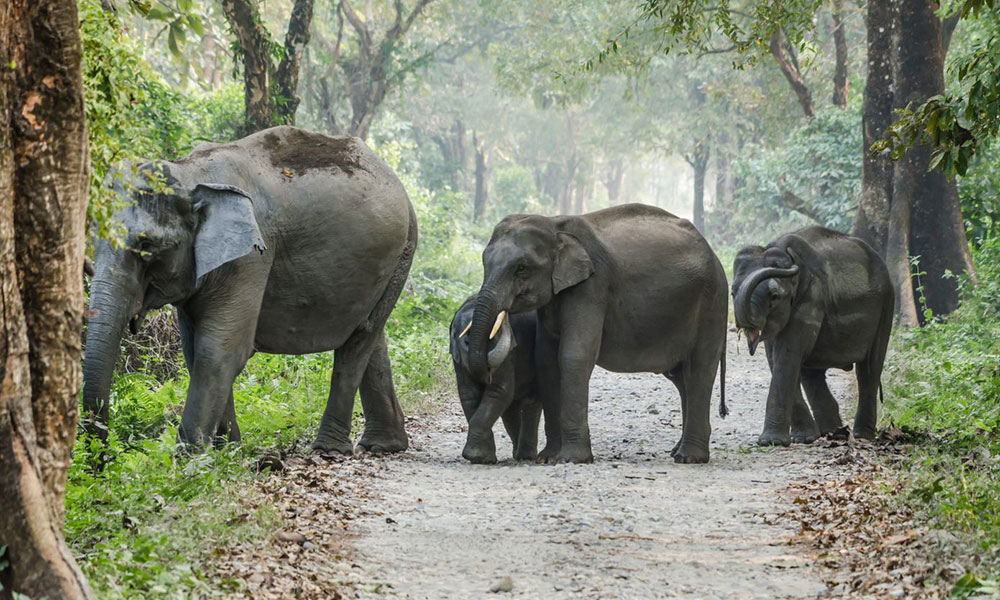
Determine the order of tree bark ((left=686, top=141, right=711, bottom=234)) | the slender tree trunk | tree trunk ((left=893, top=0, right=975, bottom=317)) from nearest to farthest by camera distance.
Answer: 1. tree trunk ((left=893, top=0, right=975, bottom=317))
2. the slender tree trunk
3. tree bark ((left=686, top=141, right=711, bottom=234))

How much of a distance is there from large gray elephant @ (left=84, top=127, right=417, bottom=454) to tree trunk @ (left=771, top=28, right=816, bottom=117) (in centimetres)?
1609

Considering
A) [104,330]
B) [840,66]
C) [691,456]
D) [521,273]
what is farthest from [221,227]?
[840,66]

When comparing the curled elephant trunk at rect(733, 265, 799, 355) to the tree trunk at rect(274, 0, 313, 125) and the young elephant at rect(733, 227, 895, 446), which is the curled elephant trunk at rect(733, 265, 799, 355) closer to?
the young elephant at rect(733, 227, 895, 446)

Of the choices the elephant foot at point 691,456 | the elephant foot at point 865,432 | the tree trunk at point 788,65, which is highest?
the tree trunk at point 788,65

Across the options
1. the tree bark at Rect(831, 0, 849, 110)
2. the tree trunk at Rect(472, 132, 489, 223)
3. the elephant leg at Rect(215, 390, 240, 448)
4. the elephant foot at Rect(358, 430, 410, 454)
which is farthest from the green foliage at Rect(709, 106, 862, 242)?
the elephant leg at Rect(215, 390, 240, 448)

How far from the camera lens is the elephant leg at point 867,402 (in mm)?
10414

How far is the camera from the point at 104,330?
7.29m

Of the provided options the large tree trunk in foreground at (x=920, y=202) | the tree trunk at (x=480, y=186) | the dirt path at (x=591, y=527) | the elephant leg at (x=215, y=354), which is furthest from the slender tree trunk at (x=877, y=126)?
the tree trunk at (x=480, y=186)

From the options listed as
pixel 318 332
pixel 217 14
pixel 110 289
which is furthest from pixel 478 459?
pixel 217 14

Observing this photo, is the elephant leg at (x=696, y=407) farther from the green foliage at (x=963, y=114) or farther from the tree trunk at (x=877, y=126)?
the tree trunk at (x=877, y=126)

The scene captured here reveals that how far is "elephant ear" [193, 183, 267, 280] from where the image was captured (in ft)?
25.8

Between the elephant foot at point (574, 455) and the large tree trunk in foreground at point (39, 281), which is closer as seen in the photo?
the large tree trunk in foreground at point (39, 281)

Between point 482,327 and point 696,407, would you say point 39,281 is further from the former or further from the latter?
point 696,407

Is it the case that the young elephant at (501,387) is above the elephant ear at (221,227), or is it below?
below
